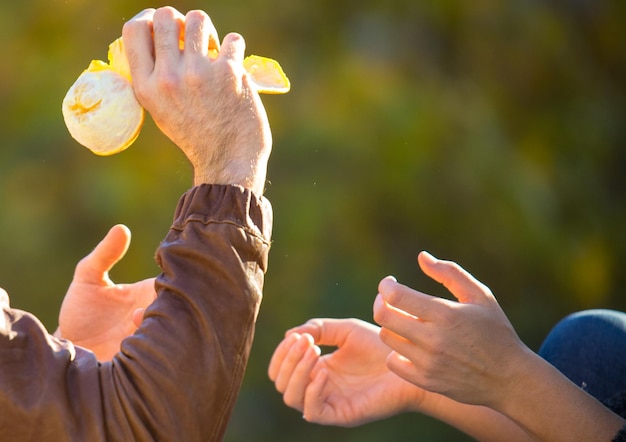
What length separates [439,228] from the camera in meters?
3.07

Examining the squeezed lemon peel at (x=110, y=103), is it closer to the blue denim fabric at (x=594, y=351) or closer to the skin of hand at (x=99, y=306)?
the skin of hand at (x=99, y=306)

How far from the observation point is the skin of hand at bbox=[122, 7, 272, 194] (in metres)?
1.13

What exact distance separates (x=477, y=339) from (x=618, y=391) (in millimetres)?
517

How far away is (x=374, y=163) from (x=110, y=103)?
1846mm

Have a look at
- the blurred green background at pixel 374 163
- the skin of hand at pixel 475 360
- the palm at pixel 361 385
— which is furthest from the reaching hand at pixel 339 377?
the blurred green background at pixel 374 163

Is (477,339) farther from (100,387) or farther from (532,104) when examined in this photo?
(532,104)

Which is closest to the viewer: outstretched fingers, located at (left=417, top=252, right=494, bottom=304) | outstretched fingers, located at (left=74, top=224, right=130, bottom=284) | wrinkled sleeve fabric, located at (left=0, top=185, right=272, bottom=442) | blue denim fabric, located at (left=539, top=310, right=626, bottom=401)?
wrinkled sleeve fabric, located at (left=0, top=185, right=272, bottom=442)

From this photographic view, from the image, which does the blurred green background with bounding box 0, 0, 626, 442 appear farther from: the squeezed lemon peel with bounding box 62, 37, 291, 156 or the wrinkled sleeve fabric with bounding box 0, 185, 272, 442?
the wrinkled sleeve fabric with bounding box 0, 185, 272, 442

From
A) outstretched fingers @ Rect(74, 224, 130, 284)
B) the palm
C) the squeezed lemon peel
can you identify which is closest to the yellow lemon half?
the squeezed lemon peel

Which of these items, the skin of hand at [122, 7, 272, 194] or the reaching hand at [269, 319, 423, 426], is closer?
the skin of hand at [122, 7, 272, 194]

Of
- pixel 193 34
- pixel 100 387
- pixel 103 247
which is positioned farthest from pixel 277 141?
pixel 100 387

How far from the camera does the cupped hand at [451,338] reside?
122 centimetres

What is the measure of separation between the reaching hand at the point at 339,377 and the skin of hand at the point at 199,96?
47 cm

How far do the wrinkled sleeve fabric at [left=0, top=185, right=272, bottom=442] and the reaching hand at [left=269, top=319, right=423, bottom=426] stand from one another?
1.44 feet
